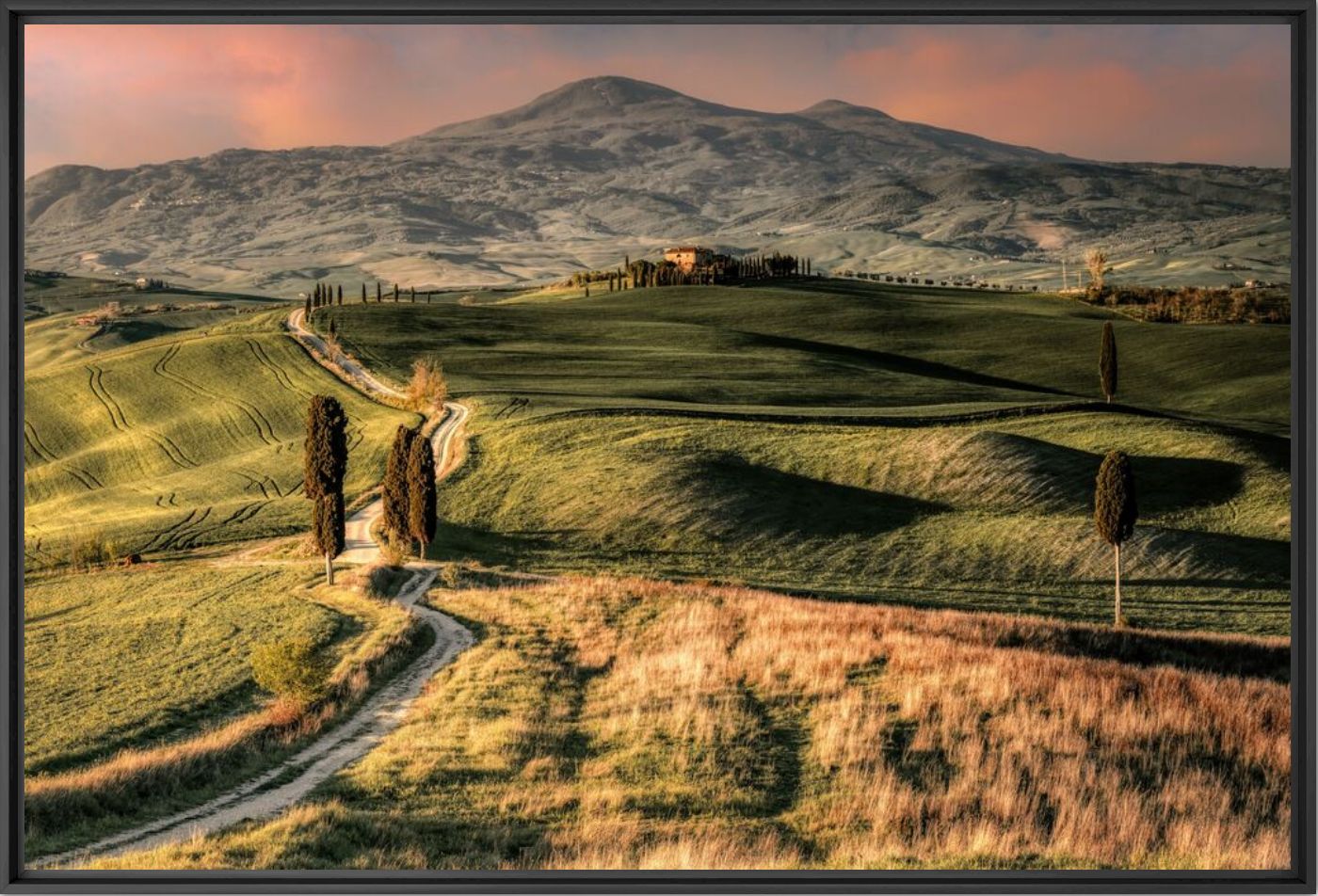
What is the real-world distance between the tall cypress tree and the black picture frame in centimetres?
1633

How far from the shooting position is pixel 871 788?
14.2 m

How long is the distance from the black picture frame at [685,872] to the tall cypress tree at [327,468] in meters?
16.3

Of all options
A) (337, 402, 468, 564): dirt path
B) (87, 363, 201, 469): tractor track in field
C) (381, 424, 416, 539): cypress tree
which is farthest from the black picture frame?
(87, 363, 201, 469): tractor track in field

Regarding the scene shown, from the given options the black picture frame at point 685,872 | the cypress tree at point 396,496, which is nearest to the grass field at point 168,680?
the black picture frame at point 685,872

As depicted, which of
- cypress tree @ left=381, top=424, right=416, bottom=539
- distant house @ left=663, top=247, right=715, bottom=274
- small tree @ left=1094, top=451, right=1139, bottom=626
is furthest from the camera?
distant house @ left=663, top=247, right=715, bottom=274

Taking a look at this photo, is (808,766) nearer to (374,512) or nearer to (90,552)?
(374,512)

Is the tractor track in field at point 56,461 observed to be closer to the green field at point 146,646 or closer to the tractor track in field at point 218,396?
the tractor track in field at point 218,396

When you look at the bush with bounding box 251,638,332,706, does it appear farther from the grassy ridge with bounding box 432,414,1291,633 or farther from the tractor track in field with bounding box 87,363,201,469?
the tractor track in field with bounding box 87,363,201,469

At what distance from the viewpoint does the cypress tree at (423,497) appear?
3238 centimetres

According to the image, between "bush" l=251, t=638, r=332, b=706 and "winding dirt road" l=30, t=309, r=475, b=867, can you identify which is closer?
"winding dirt road" l=30, t=309, r=475, b=867

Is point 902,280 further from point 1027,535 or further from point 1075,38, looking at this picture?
point 1075,38

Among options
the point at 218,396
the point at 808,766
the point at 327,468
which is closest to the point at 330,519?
the point at 327,468

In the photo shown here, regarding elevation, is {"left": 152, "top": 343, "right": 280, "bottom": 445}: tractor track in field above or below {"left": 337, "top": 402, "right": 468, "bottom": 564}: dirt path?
above

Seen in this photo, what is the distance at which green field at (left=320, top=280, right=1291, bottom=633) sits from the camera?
1328 inches
